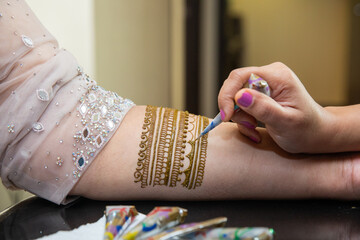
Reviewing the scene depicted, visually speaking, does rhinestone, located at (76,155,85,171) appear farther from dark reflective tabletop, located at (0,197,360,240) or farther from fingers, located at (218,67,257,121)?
fingers, located at (218,67,257,121)

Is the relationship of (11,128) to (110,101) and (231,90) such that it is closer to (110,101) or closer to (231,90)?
(110,101)

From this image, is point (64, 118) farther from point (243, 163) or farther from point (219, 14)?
point (219, 14)

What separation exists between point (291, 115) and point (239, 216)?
7.4 inches

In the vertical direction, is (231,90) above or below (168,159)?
above

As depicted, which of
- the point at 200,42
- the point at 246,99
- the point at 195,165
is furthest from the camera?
the point at 200,42

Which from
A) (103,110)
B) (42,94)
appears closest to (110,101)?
(103,110)

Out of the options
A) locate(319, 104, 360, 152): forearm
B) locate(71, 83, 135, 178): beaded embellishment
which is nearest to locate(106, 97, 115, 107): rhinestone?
locate(71, 83, 135, 178): beaded embellishment

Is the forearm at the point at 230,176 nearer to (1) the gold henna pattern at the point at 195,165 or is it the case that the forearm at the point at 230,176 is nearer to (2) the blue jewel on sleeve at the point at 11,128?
(1) the gold henna pattern at the point at 195,165

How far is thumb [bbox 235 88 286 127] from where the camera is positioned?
2.10 ft

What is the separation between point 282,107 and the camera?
0.67 metres

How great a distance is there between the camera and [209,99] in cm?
311

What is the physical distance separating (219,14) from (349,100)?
141 centimetres

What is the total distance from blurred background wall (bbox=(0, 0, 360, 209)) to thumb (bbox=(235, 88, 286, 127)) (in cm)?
100

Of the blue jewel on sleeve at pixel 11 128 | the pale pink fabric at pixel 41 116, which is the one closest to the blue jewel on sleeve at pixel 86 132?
the pale pink fabric at pixel 41 116
